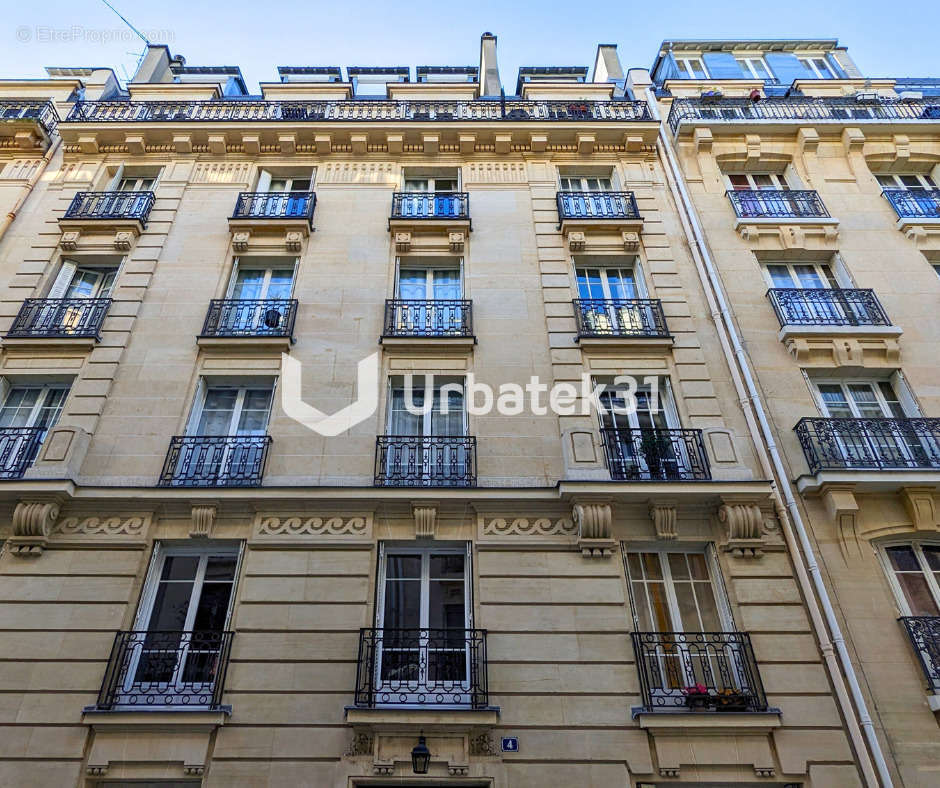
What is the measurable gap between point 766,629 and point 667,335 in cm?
479

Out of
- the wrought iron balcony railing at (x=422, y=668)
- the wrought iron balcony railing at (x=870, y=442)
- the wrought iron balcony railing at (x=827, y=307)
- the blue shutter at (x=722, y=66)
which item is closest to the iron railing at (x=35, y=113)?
A: the wrought iron balcony railing at (x=422, y=668)

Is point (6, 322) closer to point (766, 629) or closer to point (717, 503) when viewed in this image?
point (717, 503)

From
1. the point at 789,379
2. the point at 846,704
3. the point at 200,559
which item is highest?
the point at 789,379

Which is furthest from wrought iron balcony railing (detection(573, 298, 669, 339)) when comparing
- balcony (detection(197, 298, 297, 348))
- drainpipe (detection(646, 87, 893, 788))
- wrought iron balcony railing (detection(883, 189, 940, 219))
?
wrought iron balcony railing (detection(883, 189, 940, 219))

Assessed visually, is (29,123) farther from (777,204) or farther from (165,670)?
(777,204)

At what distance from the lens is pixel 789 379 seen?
9594 millimetres

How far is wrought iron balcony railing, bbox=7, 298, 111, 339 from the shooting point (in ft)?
32.4

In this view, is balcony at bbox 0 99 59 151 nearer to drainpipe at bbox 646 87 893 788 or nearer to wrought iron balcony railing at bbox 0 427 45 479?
wrought iron balcony railing at bbox 0 427 45 479

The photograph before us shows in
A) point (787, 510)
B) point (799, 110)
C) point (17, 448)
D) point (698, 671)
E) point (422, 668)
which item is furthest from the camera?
point (799, 110)

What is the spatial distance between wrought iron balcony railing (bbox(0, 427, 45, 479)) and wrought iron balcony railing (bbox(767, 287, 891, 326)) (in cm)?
1209

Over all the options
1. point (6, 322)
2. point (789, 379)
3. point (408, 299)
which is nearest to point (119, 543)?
point (6, 322)

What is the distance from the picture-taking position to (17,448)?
859cm

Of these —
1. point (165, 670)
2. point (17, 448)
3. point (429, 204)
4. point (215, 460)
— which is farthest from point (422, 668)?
point (429, 204)

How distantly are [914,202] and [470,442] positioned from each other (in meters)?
10.9
